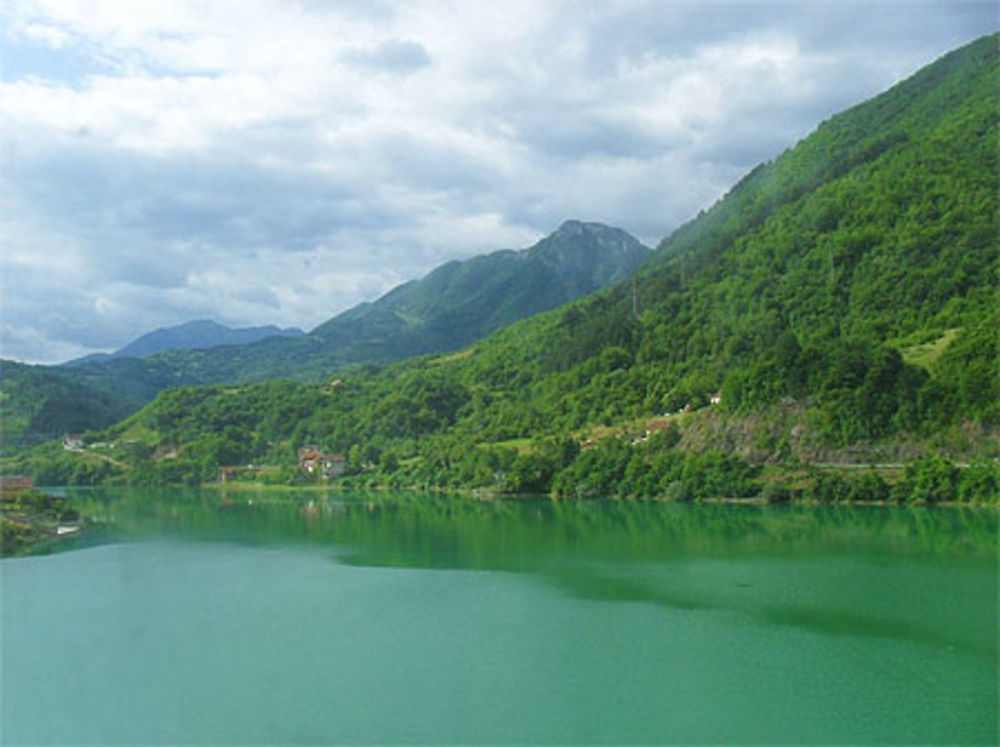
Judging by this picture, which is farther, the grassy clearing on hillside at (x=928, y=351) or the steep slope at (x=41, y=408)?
the steep slope at (x=41, y=408)

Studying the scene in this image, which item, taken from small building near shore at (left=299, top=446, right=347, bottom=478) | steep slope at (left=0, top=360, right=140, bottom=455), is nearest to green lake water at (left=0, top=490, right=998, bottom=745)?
small building near shore at (left=299, top=446, right=347, bottom=478)

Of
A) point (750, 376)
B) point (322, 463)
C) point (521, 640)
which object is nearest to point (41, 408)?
point (322, 463)

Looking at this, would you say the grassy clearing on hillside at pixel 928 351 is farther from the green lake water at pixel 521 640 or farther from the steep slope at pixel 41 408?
the steep slope at pixel 41 408

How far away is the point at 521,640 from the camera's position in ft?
80.8

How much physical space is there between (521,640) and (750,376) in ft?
152

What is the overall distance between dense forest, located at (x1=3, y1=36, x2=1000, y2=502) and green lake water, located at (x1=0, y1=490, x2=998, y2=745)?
14719 mm

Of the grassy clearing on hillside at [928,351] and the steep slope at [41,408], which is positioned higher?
the steep slope at [41,408]

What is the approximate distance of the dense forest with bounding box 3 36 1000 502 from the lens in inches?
2343

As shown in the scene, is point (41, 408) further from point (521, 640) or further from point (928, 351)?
point (521, 640)

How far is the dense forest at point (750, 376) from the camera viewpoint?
5950 cm

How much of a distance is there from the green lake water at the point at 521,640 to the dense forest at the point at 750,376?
14719 mm

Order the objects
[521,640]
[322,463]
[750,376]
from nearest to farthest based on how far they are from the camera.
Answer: [521,640] → [750,376] → [322,463]

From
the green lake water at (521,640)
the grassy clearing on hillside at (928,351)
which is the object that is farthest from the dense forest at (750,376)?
the green lake water at (521,640)

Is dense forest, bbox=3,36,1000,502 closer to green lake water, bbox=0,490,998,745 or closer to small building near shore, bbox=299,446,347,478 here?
small building near shore, bbox=299,446,347,478
